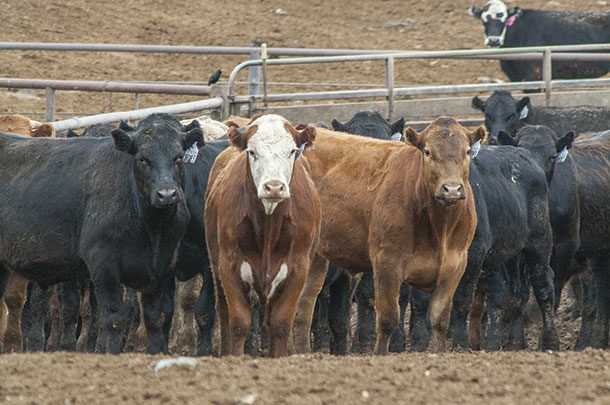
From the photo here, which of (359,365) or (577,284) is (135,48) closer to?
(577,284)

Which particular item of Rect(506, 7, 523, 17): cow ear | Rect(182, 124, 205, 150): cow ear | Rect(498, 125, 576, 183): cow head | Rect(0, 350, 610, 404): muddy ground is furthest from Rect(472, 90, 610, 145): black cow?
Rect(506, 7, 523, 17): cow ear

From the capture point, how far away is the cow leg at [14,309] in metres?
8.69

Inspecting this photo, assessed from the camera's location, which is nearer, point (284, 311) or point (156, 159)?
point (284, 311)

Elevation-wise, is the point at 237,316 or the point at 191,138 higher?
the point at 191,138

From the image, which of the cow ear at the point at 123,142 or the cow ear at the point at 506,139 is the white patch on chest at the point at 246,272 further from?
the cow ear at the point at 506,139

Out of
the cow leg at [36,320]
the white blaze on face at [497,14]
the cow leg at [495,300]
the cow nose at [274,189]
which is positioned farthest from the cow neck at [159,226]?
the white blaze on face at [497,14]

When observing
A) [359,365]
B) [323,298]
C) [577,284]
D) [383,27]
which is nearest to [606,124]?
[577,284]

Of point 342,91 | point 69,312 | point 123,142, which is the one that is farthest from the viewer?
point 342,91

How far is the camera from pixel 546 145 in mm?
10312

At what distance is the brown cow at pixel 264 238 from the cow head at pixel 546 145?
3312 millimetres

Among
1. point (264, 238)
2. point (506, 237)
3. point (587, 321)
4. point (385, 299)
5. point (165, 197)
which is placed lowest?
point (587, 321)

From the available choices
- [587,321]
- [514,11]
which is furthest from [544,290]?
[514,11]

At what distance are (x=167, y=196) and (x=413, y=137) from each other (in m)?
1.75

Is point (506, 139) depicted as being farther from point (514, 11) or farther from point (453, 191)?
point (514, 11)
